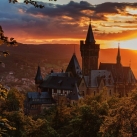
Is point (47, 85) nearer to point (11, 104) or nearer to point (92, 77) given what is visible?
point (92, 77)

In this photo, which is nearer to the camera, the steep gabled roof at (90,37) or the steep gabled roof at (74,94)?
the steep gabled roof at (74,94)

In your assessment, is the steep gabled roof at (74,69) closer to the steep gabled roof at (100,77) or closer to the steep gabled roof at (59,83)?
the steep gabled roof at (59,83)

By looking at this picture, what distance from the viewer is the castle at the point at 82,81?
319ft

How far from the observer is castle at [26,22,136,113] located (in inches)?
3829

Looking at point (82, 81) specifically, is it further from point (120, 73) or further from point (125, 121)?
point (125, 121)

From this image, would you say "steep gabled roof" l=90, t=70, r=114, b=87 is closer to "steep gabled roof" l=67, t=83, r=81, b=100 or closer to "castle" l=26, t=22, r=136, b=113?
"castle" l=26, t=22, r=136, b=113

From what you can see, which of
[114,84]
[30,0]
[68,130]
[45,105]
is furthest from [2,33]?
[114,84]

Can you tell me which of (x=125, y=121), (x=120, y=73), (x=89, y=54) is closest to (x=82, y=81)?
(x=89, y=54)

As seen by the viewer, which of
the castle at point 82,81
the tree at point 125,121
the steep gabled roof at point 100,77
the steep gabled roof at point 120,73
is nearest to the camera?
the tree at point 125,121

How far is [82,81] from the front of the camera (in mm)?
99875

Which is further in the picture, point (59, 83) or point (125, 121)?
point (59, 83)

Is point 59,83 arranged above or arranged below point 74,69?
below

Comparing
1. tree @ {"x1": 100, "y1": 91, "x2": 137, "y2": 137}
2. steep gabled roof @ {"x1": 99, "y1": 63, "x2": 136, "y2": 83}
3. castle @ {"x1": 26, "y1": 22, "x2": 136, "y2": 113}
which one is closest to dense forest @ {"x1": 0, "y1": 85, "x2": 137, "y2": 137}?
tree @ {"x1": 100, "y1": 91, "x2": 137, "y2": 137}

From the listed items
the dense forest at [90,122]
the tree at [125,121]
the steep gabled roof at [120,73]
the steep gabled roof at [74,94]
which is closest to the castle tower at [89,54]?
the steep gabled roof at [120,73]
